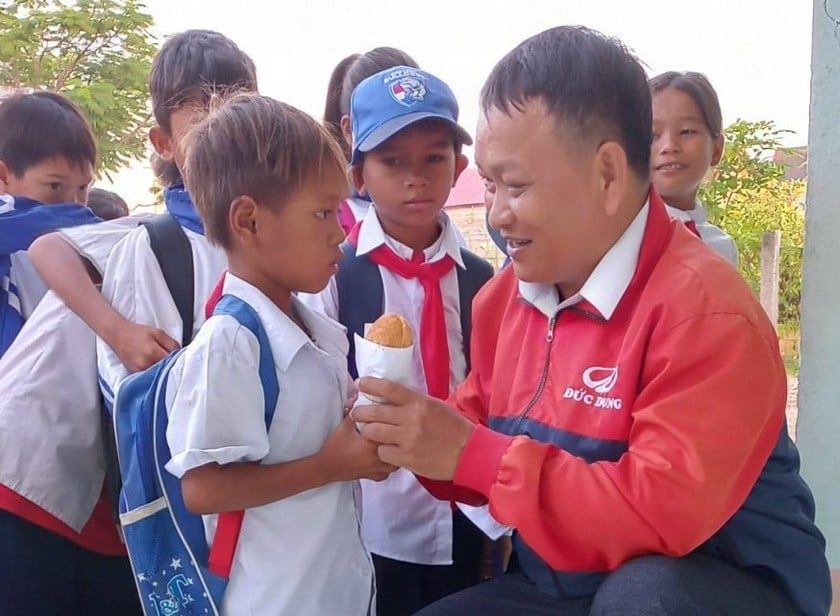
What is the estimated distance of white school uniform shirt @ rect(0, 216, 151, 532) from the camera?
215 centimetres

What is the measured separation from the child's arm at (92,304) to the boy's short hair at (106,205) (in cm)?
180

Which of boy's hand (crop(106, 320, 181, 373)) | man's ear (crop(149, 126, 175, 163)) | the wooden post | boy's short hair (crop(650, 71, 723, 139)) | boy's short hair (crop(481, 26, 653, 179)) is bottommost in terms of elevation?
the wooden post

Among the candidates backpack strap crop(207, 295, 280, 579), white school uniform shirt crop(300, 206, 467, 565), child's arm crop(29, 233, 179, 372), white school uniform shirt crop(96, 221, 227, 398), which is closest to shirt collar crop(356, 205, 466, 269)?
white school uniform shirt crop(300, 206, 467, 565)

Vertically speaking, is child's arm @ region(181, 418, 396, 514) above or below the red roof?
above

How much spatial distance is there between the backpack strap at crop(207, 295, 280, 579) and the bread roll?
222 mm

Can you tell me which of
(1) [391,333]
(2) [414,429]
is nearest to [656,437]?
(2) [414,429]

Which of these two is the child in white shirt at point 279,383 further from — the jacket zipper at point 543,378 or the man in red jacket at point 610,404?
the jacket zipper at point 543,378

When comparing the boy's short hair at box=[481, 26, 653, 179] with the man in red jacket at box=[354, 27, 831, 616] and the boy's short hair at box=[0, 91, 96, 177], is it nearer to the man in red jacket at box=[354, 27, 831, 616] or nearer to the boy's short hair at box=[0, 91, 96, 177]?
the man in red jacket at box=[354, 27, 831, 616]

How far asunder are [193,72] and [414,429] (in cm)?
138

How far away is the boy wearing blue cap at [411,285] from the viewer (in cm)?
227

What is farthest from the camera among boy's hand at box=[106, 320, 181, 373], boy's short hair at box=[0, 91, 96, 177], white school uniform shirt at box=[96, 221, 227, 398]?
boy's short hair at box=[0, 91, 96, 177]

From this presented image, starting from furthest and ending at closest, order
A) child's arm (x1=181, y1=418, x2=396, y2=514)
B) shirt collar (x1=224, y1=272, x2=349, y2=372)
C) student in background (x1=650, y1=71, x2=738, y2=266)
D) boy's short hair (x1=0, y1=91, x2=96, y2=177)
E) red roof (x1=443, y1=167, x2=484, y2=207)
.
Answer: red roof (x1=443, y1=167, x2=484, y2=207)
student in background (x1=650, y1=71, x2=738, y2=266)
boy's short hair (x1=0, y1=91, x2=96, y2=177)
shirt collar (x1=224, y1=272, x2=349, y2=372)
child's arm (x1=181, y1=418, x2=396, y2=514)

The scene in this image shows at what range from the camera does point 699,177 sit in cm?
325

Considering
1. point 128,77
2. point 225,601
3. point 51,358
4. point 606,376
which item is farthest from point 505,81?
point 128,77
